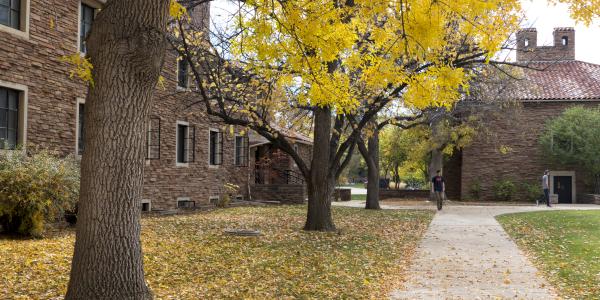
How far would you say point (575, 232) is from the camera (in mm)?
14844

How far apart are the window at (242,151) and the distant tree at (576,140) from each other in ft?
55.3

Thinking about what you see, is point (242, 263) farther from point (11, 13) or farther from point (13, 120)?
point (11, 13)

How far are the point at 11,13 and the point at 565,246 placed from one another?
12957 mm

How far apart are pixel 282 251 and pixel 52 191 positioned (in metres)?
4.49

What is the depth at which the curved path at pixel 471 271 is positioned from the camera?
728cm

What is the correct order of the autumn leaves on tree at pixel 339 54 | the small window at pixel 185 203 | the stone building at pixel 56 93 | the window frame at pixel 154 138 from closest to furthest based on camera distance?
the autumn leaves on tree at pixel 339 54 → the stone building at pixel 56 93 → the window frame at pixel 154 138 → the small window at pixel 185 203

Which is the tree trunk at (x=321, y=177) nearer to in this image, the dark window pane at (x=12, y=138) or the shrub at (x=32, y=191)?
the shrub at (x=32, y=191)

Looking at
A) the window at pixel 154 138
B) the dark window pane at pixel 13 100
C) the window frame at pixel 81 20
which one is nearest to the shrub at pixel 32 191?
the dark window pane at pixel 13 100

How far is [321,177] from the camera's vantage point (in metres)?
13.7

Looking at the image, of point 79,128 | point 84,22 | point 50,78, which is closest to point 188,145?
point 79,128

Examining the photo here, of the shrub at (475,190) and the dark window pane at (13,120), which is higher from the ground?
the dark window pane at (13,120)

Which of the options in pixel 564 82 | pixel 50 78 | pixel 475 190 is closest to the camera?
pixel 50 78

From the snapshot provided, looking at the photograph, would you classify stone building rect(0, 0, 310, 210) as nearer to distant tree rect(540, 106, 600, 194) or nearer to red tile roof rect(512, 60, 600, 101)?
red tile roof rect(512, 60, 600, 101)

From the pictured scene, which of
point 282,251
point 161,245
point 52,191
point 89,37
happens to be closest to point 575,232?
point 282,251
